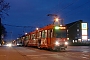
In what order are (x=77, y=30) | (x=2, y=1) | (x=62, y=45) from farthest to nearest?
1. (x=77, y=30)
2. (x=62, y=45)
3. (x=2, y=1)

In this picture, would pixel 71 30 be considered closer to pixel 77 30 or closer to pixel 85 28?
pixel 77 30

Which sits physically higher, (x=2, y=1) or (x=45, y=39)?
(x=2, y=1)

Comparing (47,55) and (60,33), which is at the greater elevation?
(60,33)

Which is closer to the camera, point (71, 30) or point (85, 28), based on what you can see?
point (85, 28)

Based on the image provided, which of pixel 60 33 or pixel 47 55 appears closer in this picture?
pixel 47 55

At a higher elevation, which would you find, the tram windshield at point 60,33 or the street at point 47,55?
the tram windshield at point 60,33

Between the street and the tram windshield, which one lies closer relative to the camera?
the street

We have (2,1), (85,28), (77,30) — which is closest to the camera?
(2,1)

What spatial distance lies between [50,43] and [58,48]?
1913 mm

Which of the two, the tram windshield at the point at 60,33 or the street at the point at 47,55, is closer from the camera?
the street at the point at 47,55

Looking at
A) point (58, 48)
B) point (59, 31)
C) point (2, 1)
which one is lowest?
point (58, 48)

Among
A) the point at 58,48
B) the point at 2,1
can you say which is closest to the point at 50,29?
the point at 58,48

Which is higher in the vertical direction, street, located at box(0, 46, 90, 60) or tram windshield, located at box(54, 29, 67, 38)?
tram windshield, located at box(54, 29, 67, 38)

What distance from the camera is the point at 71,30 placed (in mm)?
141375
